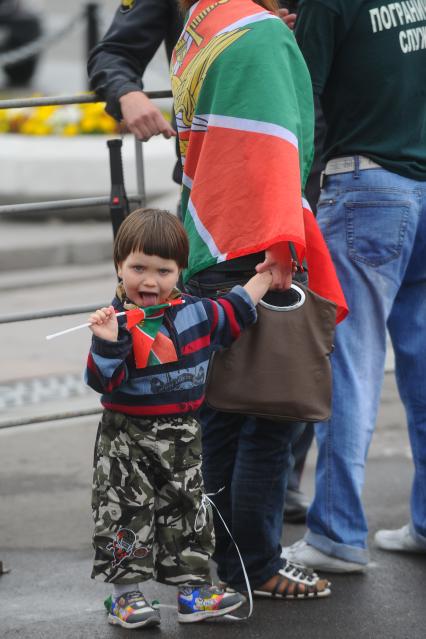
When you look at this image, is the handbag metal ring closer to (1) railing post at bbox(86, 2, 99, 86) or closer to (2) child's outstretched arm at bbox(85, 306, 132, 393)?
(2) child's outstretched arm at bbox(85, 306, 132, 393)

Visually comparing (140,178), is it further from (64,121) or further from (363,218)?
(64,121)

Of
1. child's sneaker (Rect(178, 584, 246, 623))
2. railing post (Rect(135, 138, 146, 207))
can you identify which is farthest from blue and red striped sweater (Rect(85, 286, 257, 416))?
railing post (Rect(135, 138, 146, 207))

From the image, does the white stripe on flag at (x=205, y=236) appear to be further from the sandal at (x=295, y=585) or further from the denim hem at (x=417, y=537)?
the denim hem at (x=417, y=537)

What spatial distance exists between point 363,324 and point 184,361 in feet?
2.39

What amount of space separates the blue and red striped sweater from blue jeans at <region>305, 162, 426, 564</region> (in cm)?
55

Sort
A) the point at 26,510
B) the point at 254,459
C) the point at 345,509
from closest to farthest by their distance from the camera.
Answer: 1. the point at 254,459
2. the point at 345,509
3. the point at 26,510

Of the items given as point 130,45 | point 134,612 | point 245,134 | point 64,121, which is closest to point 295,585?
point 134,612

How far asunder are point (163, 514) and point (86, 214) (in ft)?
28.9

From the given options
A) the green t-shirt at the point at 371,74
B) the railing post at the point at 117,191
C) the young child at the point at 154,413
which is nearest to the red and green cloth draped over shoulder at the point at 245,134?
the young child at the point at 154,413

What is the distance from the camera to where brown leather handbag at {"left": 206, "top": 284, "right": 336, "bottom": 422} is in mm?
3346

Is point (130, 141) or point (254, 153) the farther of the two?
point (130, 141)

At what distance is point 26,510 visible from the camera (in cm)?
457

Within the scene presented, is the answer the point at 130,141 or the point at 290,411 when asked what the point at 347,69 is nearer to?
the point at 290,411

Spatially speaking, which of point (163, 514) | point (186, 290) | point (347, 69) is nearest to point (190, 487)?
point (163, 514)
